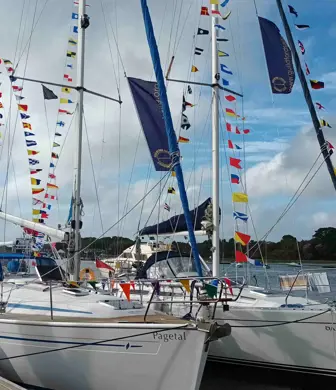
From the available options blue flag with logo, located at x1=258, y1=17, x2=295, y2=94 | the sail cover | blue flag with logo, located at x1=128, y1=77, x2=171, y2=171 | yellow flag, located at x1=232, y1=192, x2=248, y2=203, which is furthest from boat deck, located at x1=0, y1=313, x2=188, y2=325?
the sail cover

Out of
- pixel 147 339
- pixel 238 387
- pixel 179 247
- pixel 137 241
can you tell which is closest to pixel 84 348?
pixel 147 339

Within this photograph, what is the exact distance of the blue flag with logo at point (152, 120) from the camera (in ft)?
46.8

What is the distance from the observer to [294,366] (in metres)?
12.6

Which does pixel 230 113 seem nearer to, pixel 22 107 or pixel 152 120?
pixel 152 120

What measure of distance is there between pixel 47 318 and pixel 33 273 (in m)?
5.93

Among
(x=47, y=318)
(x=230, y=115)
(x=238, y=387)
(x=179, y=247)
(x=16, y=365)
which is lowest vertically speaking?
(x=238, y=387)

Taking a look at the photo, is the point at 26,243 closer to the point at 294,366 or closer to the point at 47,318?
the point at 47,318

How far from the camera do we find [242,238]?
14.4 metres

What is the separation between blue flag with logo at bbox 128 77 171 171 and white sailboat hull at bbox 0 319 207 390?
18.0 feet

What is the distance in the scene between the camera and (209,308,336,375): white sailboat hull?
1222 centimetres

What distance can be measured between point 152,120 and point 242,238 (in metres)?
3.93

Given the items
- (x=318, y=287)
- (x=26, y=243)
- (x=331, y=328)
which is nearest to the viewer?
(x=331, y=328)

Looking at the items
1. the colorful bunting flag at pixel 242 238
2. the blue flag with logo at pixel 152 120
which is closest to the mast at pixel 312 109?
the colorful bunting flag at pixel 242 238

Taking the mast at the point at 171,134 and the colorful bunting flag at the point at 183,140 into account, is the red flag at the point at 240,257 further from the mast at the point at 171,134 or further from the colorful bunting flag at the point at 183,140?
the colorful bunting flag at the point at 183,140
